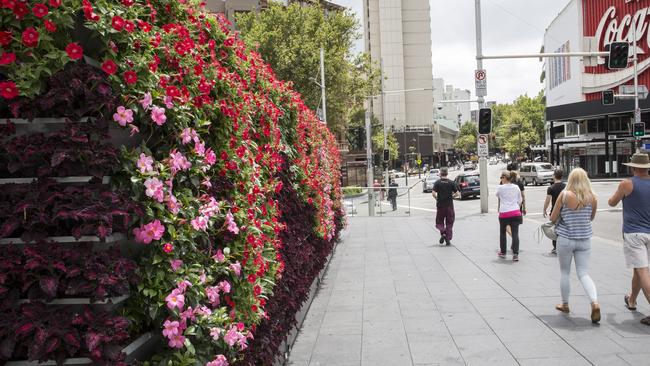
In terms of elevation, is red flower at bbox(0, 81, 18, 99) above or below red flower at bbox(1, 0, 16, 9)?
below

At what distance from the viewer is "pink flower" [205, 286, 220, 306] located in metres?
2.76

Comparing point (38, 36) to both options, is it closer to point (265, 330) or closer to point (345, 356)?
point (265, 330)

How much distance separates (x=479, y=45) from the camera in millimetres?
22234

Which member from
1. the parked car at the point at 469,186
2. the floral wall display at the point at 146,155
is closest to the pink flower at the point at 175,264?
the floral wall display at the point at 146,155

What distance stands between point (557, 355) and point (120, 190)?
4.42 metres

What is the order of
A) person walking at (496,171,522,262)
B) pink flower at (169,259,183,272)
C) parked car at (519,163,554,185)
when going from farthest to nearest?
1. parked car at (519,163,554,185)
2. person walking at (496,171,522,262)
3. pink flower at (169,259,183,272)

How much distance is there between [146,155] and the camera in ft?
8.18

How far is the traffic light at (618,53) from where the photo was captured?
1922cm

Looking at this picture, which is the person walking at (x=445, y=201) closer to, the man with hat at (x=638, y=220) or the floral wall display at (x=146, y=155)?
the man with hat at (x=638, y=220)

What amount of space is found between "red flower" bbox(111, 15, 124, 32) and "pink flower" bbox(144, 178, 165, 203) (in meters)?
0.63

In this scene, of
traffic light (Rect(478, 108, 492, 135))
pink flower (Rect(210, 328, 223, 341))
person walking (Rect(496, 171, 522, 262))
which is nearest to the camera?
pink flower (Rect(210, 328, 223, 341))

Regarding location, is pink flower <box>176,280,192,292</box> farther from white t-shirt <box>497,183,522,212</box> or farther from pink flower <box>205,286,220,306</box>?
white t-shirt <box>497,183,522,212</box>

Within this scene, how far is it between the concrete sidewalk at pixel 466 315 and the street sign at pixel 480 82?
37.6ft

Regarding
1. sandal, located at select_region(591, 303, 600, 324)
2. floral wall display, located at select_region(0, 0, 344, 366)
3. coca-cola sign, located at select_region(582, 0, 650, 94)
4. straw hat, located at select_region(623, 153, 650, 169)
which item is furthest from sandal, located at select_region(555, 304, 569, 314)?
coca-cola sign, located at select_region(582, 0, 650, 94)
